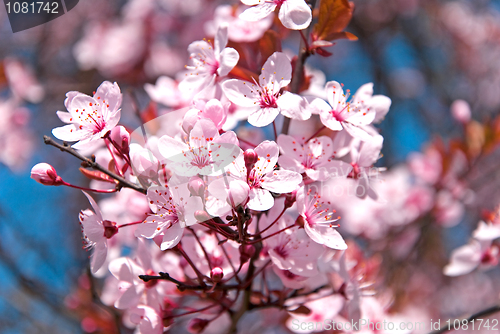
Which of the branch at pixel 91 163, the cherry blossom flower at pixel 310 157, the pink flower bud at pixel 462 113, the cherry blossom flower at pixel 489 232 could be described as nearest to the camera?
the branch at pixel 91 163

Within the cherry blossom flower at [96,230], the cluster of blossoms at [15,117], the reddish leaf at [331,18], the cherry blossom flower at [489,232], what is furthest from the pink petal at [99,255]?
the cluster of blossoms at [15,117]

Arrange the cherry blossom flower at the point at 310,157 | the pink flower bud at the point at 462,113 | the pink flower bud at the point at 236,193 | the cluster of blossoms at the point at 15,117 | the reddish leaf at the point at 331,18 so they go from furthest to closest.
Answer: the cluster of blossoms at the point at 15,117 < the pink flower bud at the point at 462,113 < the reddish leaf at the point at 331,18 < the cherry blossom flower at the point at 310,157 < the pink flower bud at the point at 236,193

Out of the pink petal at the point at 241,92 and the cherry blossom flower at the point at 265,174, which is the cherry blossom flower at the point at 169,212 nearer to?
the cherry blossom flower at the point at 265,174

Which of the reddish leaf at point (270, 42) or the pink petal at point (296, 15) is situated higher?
the pink petal at point (296, 15)

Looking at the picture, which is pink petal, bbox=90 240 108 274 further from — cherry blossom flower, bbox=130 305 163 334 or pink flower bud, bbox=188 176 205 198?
pink flower bud, bbox=188 176 205 198

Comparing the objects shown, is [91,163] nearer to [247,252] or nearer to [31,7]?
[247,252]

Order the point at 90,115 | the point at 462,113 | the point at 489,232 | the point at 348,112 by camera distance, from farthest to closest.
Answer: the point at 462,113
the point at 489,232
the point at 348,112
the point at 90,115

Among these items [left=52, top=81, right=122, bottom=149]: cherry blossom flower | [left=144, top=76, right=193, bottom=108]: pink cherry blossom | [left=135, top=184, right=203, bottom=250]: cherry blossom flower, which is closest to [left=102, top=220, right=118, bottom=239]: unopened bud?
[left=135, top=184, right=203, bottom=250]: cherry blossom flower

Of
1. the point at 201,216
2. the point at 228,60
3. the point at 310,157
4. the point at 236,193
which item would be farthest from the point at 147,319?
the point at 228,60
